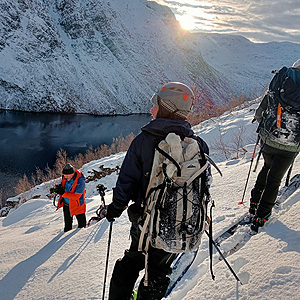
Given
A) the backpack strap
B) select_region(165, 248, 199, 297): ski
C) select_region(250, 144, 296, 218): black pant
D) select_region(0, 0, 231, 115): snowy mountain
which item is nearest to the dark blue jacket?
the backpack strap

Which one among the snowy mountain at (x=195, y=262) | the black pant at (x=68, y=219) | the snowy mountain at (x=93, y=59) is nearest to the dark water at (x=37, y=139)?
the snowy mountain at (x=93, y=59)

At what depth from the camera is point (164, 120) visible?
6.70 ft

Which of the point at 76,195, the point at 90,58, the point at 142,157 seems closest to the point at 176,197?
the point at 142,157

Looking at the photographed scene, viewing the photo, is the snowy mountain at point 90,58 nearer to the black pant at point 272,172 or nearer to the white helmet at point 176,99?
the black pant at point 272,172

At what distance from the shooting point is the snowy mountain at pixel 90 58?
Answer: 76.1 metres

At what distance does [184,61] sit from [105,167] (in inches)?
4445

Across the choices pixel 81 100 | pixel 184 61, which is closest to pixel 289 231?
pixel 81 100

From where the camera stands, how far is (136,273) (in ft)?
7.52

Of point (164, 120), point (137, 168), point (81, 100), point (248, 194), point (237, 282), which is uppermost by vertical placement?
point (164, 120)

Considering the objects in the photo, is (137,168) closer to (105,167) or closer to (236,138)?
(236,138)

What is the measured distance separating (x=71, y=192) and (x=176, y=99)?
3640mm

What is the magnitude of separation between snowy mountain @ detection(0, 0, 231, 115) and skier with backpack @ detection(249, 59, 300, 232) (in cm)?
7418

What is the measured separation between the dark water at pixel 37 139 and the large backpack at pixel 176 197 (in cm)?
2873

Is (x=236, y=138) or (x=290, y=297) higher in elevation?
(x=290, y=297)
